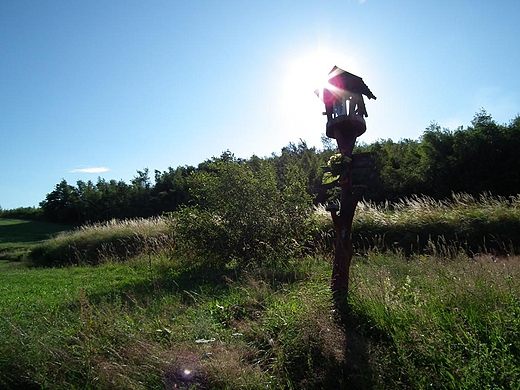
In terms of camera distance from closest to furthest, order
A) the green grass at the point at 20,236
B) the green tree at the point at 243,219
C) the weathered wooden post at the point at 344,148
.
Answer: the weathered wooden post at the point at 344,148
the green tree at the point at 243,219
the green grass at the point at 20,236

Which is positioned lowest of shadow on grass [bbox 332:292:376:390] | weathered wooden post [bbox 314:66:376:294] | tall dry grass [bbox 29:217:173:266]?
shadow on grass [bbox 332:292:376:390]

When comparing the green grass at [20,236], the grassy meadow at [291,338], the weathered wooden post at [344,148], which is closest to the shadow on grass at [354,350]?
the grassy meadow at [291,338]

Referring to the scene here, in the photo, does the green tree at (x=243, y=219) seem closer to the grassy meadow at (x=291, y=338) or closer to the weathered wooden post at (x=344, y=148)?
the grassy meadow at (x=291, y=338)

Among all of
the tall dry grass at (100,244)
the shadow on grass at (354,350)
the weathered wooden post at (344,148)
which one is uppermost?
the weathered wooden post at (344,148)

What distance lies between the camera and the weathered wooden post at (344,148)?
405cm

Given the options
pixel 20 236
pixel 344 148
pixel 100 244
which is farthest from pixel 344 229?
pixel 20 236

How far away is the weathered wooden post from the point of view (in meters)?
4.05

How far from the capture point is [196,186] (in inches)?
343

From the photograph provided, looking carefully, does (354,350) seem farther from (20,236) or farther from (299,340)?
(20,236)

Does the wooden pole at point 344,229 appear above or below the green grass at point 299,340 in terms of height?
above

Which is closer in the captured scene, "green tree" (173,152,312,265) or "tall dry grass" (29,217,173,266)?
"green tree" (173,152,312,265)

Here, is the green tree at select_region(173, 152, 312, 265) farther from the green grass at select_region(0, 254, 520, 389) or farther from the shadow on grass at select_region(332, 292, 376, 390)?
the shadow on grass at select_region(332, 292, 376, 390)

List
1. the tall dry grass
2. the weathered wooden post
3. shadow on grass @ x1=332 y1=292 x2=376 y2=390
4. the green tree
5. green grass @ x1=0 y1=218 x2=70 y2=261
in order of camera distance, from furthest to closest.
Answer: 1. green grass @ x1=0 y1=218 x2=70 y2=261
2. the tall dry grass
3. the green tree
4. the weathered wooden post
5. shadow on grass @ x1=332 y1=292 x2=376 y2=390

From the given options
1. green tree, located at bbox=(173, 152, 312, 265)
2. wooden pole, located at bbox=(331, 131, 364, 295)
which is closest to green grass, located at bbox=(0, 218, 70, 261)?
green tree, located at bbox=(173, 152, 312, 265)
